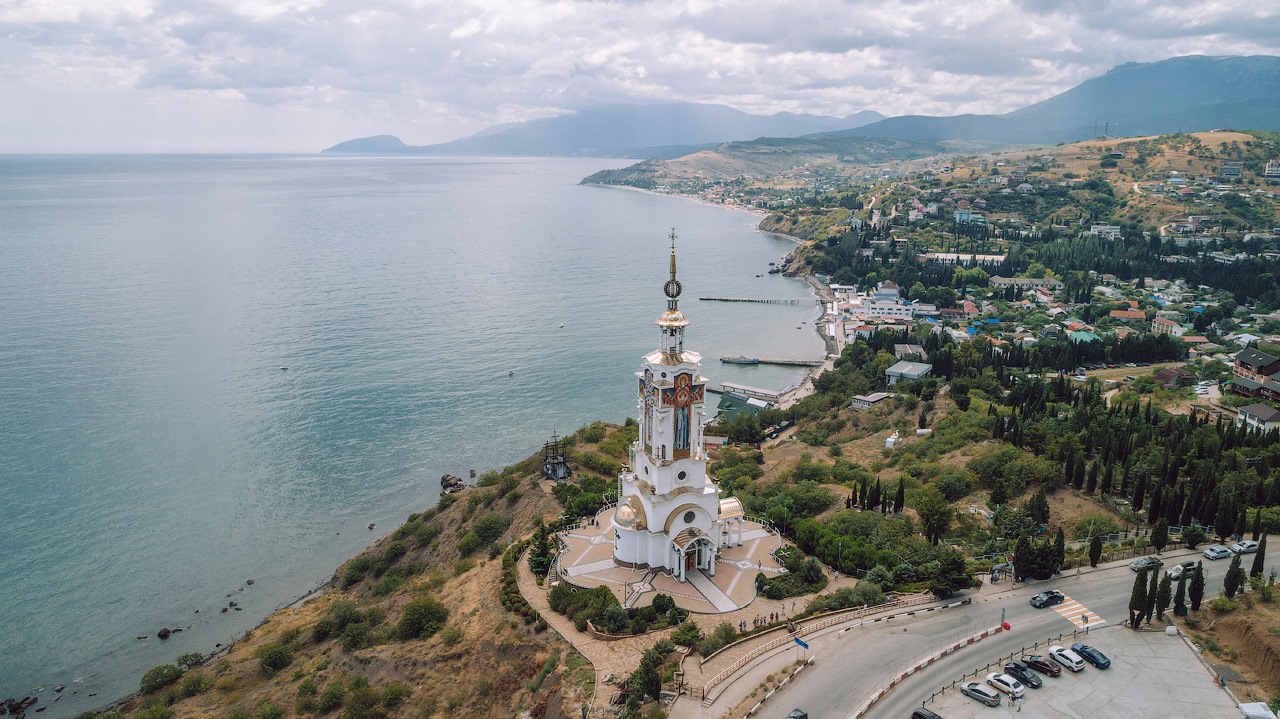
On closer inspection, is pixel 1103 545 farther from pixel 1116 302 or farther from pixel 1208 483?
pixel 1116 302

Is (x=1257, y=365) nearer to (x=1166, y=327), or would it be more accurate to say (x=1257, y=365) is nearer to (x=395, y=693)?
(x=1166, y=327)

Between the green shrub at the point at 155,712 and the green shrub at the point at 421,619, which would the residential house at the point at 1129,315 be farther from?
the green shrub at the point at 155,712

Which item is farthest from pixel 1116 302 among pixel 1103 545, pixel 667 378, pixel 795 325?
pixel 667 378

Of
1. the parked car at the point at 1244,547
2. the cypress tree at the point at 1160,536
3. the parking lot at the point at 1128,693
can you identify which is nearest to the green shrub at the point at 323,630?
the parking lot at the point at 1128,693

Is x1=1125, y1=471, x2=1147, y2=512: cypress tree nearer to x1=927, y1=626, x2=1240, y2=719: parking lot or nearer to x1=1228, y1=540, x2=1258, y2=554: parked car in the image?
x1=1228, y1=540, x2=1258, y2=554: parked car

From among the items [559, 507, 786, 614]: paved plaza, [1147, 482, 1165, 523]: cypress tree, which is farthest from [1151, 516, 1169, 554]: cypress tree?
[559, 507, 786, 614]: paved plaza

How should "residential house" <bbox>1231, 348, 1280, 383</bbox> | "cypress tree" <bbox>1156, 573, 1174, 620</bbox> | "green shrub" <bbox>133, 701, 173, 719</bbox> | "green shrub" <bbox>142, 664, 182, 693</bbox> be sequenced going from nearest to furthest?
1. "cypress tree" <bbox>1156, 573, 1174, 620</bbox>
2. "green shrub" <bbox>133, 701, 173, 719</bbox>
3. "green shrub" <bbox>142, 664, 182, 693</bbox>
4. "residential house" <bbox>1231, 348, 1280, 383</bbox>
